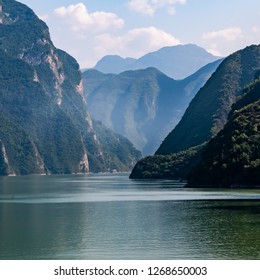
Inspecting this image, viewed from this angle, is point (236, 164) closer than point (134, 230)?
No

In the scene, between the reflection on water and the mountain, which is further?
the mountain

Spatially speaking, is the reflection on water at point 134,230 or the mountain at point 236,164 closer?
the reflection on water at point 134,230

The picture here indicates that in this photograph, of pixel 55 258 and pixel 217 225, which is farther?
pixel 217 225

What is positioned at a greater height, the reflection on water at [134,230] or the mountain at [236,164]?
the mountain at [236,164]

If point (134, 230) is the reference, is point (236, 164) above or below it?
above

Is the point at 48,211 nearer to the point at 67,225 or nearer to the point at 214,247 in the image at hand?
the point at 67,225
